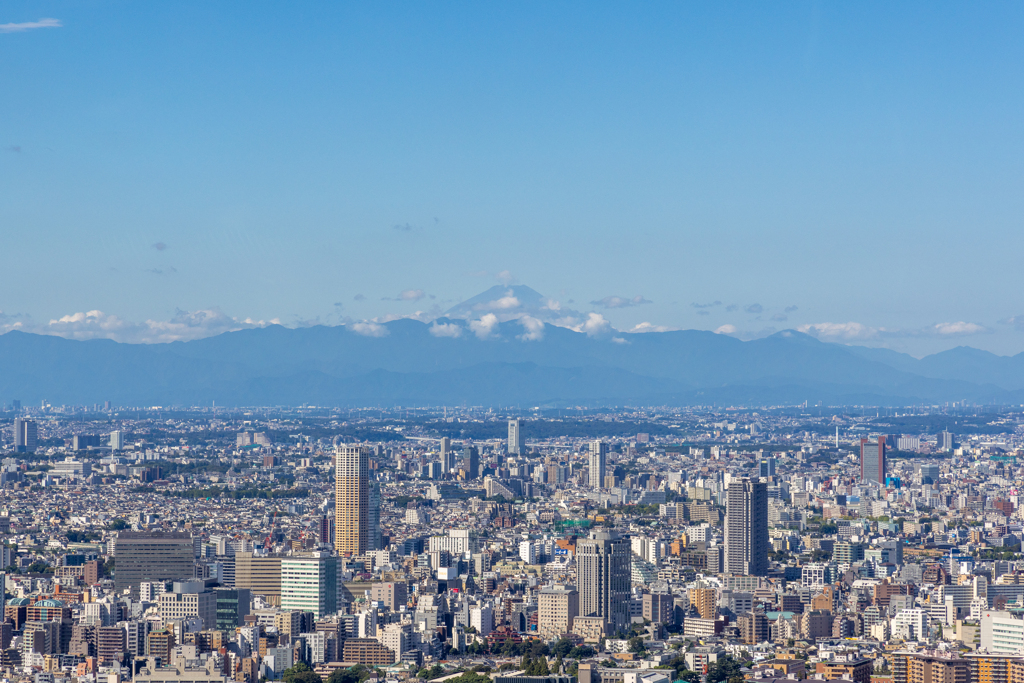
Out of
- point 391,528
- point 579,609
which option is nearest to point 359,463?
point 391,528

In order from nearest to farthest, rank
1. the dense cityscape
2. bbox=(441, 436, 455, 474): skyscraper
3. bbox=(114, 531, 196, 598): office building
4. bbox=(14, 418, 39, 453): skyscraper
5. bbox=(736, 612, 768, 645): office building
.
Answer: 1. the dense cityscape
2. bbox=(736, 612, 768, 645): office building
3. bbox=(114, 531, 196, 598): office building
4. bbox=(441, 436, 455, 474): skyscraper
5. bbox=(14, 418, 39, 453): skyscraper

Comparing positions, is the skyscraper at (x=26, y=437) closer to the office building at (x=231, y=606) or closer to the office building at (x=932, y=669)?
the office building at (x=231, y=606)

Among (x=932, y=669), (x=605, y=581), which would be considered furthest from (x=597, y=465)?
(x=932, y=669)

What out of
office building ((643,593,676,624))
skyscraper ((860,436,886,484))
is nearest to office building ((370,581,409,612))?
office building ((643,593,676,624))

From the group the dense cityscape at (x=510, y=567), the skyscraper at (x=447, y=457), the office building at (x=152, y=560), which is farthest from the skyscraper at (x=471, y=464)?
the office building at (x=152, y=560)

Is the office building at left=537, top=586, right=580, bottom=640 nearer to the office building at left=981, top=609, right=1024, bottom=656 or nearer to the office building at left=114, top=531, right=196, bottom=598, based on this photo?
the office building at left=981, top=609, right=1024, bottom=656

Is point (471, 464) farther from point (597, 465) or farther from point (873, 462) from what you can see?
point (873, 462)
